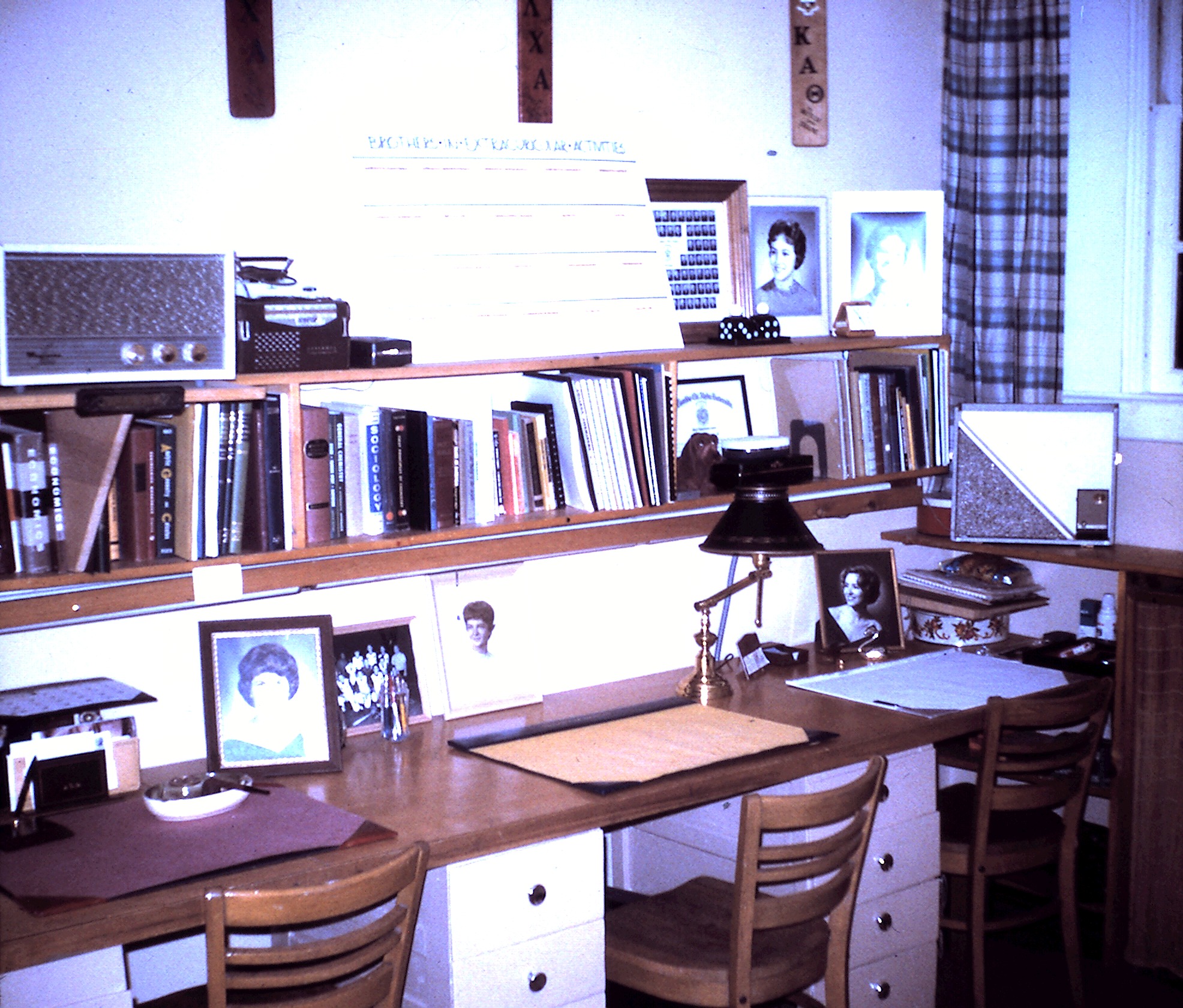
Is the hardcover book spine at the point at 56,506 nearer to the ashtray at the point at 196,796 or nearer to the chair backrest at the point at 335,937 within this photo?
the ashtray at the point at 196,796

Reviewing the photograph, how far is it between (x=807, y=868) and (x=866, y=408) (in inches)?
57.0

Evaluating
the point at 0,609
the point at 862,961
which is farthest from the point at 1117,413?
the point at 0,609

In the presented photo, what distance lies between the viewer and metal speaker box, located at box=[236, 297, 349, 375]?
235cm

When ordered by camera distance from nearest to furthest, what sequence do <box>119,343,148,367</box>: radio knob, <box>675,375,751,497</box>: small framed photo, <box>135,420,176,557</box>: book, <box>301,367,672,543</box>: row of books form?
<box>119,343,148,367</box>: radio knob → <box>135,420,176,557</box>: book → <box>301,367,672,543</box>: row of books → <box>675,375,751,497</box>: small framed photo

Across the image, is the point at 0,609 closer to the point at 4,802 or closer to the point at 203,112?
the point at 4,802

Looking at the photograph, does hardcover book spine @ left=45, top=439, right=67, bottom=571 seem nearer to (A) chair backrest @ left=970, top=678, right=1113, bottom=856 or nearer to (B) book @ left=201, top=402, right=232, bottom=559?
(B) book @ left=201, top=402, right=232, bottom=559

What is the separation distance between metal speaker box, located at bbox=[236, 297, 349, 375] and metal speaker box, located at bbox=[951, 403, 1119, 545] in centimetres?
179

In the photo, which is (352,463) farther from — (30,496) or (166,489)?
(30,496)

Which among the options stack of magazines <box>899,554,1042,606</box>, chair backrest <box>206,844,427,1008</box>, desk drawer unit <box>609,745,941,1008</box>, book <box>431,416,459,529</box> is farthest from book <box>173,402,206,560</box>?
stack of magazines <box>899,554,1042,606</box>

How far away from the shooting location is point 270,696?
2.41m

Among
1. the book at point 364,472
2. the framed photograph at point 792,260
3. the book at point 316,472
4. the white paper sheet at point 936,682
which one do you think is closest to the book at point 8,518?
the book at point 316,472

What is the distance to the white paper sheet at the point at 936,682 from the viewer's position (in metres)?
2.80

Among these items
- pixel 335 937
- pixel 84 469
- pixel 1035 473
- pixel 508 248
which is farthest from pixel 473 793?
pixel 1035 473

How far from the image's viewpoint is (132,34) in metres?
2.42
